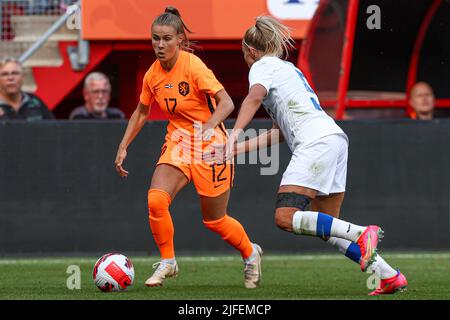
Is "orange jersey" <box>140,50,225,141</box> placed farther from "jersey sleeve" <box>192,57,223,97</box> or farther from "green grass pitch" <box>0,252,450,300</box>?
"green grass pitch" <box>0,252,450,300</box>

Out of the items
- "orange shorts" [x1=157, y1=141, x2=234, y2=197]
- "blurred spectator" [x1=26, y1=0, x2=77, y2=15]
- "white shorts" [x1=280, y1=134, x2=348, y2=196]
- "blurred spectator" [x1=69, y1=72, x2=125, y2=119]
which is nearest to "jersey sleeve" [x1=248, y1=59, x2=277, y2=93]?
"white shorts" [x1=280, y1=134, x2=348, y2=196]

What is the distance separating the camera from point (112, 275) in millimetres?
9250

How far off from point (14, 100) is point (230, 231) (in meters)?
4.68

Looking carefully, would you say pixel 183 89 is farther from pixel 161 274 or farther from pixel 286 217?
pixel 286 217

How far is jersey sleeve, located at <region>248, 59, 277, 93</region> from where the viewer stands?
8578 millimetres

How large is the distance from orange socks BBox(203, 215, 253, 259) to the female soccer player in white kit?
119 cm

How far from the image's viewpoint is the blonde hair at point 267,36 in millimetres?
8750

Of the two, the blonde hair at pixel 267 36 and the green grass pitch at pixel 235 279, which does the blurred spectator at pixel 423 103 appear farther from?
the blonde hair at pixel 267 36

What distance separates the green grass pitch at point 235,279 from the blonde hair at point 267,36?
175 centimetres

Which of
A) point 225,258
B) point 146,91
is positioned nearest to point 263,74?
point 146,91

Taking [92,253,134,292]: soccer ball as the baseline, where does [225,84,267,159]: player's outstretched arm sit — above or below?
above

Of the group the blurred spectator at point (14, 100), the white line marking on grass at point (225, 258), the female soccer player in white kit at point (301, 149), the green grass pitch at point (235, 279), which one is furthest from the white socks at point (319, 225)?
the blurred spectator at point (14, 100)
